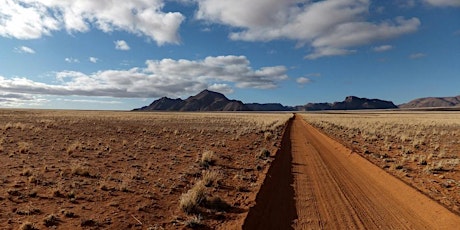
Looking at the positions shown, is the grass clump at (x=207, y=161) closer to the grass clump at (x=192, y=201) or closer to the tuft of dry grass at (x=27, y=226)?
the grass clump at (x=192, y=201)

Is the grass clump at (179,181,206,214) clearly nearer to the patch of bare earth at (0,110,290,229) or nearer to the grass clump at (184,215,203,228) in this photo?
the patch of bare earth at (0,110,290,229)

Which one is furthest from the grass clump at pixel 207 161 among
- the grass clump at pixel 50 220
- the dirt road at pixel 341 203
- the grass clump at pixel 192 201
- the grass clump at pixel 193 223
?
the grass clump at pixel 50 220

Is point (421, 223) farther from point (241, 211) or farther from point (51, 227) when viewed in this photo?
point (51, 227)

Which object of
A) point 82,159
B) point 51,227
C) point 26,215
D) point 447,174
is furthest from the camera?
point 82,159

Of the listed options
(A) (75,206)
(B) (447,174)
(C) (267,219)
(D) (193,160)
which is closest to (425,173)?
(B) (447,174)

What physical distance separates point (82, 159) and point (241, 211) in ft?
34.7

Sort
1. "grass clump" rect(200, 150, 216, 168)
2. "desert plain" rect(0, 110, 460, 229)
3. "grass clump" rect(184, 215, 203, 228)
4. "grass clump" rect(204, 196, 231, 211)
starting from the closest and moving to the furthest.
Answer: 1. "grass clump" rect(184, 215, 203, 228)
2. "desert plain" rect(0, 110, 460, 229)
3. "grass clump" rect(204, 196, 231, 211)
4. "grass clump" rect(200, 150, 216, 168)

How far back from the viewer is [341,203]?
8.60 metres

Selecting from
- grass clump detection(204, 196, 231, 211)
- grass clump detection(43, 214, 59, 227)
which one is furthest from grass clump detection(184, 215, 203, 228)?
grass clump detection(43, 214, 59, 227)

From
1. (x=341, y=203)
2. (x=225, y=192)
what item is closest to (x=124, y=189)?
(x=225, y=192)

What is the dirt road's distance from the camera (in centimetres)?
731

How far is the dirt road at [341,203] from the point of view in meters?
7.31

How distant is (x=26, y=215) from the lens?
312 inches

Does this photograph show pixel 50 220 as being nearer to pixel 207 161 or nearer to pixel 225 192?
pixel 225 192
